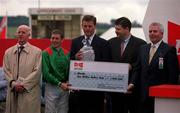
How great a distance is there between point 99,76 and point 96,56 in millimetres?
336

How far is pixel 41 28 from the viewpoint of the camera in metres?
26.5

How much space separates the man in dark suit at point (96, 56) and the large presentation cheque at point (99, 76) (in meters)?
0.23

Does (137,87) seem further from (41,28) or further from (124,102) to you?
(41,28)

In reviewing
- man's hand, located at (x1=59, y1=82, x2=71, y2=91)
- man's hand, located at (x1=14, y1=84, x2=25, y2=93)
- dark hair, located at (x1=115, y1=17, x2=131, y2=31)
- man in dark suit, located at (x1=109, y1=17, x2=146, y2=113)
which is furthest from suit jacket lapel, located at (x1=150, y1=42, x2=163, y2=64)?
man's hand, located at (x1=14, y1=84, x2=25, y2=93)

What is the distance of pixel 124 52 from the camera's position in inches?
268

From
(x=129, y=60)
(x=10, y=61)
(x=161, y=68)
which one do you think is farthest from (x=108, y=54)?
(x=10, y=61)

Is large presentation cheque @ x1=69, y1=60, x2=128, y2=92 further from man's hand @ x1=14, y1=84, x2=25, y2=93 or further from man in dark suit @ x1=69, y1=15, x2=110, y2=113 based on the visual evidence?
man's hand @ x1=14, y1=84, x2=25, y2=93

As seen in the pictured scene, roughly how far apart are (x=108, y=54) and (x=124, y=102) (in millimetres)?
708

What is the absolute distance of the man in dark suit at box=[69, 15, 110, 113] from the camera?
6.60 m

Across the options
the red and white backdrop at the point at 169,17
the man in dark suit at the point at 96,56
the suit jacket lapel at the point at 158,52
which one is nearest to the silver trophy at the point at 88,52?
the man in dark suit at the point at 96,56

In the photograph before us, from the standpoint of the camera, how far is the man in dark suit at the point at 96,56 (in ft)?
21.6

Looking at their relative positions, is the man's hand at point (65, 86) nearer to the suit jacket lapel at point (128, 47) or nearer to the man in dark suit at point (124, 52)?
the man in dark suit at point (124, 52)

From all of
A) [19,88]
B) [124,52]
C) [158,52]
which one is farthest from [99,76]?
[19,88]

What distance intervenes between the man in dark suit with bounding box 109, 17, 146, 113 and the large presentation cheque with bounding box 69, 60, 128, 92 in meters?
0.39
